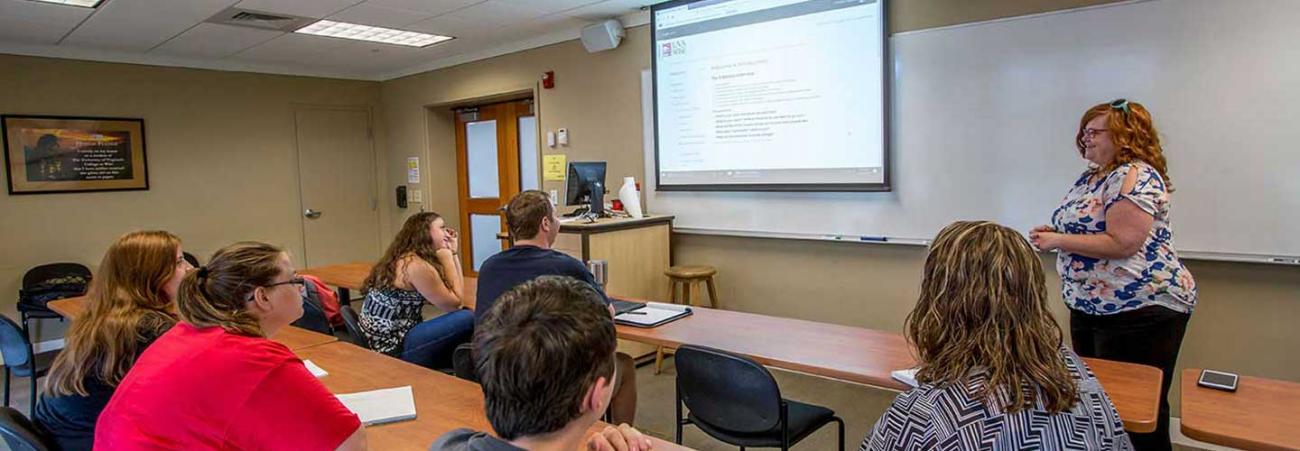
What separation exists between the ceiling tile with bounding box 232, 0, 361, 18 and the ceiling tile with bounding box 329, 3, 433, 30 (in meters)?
0.08

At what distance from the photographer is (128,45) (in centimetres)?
531

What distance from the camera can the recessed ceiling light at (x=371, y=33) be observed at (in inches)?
194

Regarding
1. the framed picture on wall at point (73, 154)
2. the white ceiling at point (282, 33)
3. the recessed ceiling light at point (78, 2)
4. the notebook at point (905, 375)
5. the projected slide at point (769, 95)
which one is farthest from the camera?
the framed picture on wall at point (73, 154)

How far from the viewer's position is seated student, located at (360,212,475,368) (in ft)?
10.1

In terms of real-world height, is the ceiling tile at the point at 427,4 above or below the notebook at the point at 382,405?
above

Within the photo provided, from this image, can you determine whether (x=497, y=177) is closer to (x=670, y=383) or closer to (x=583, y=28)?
(x=583, y=28)

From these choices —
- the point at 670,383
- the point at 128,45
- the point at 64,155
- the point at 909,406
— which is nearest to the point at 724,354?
the point at 909,406

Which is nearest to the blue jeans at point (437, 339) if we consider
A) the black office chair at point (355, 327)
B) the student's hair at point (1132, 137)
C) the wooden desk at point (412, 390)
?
the black office chair at point (355, 327)

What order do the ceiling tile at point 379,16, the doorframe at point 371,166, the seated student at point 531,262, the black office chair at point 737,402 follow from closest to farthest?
1. the black office chair at point 737,402
2. the seated student at point 531,262
3. the ceiling tile at point 379,16
4. the doorframe at point 371,166

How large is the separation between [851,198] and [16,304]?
5.82 metres

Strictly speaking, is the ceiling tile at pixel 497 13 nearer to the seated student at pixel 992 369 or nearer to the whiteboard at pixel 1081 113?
the whiteboard at pixel 1081 113

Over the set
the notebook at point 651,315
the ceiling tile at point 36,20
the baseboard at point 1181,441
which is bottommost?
the baseboard at point 1181,441

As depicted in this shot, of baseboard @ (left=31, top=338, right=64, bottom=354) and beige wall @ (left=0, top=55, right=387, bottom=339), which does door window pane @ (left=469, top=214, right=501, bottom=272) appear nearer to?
beige wall @ (left=0, top=55, right=387, bottom=339)

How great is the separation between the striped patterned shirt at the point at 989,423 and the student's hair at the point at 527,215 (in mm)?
1569
